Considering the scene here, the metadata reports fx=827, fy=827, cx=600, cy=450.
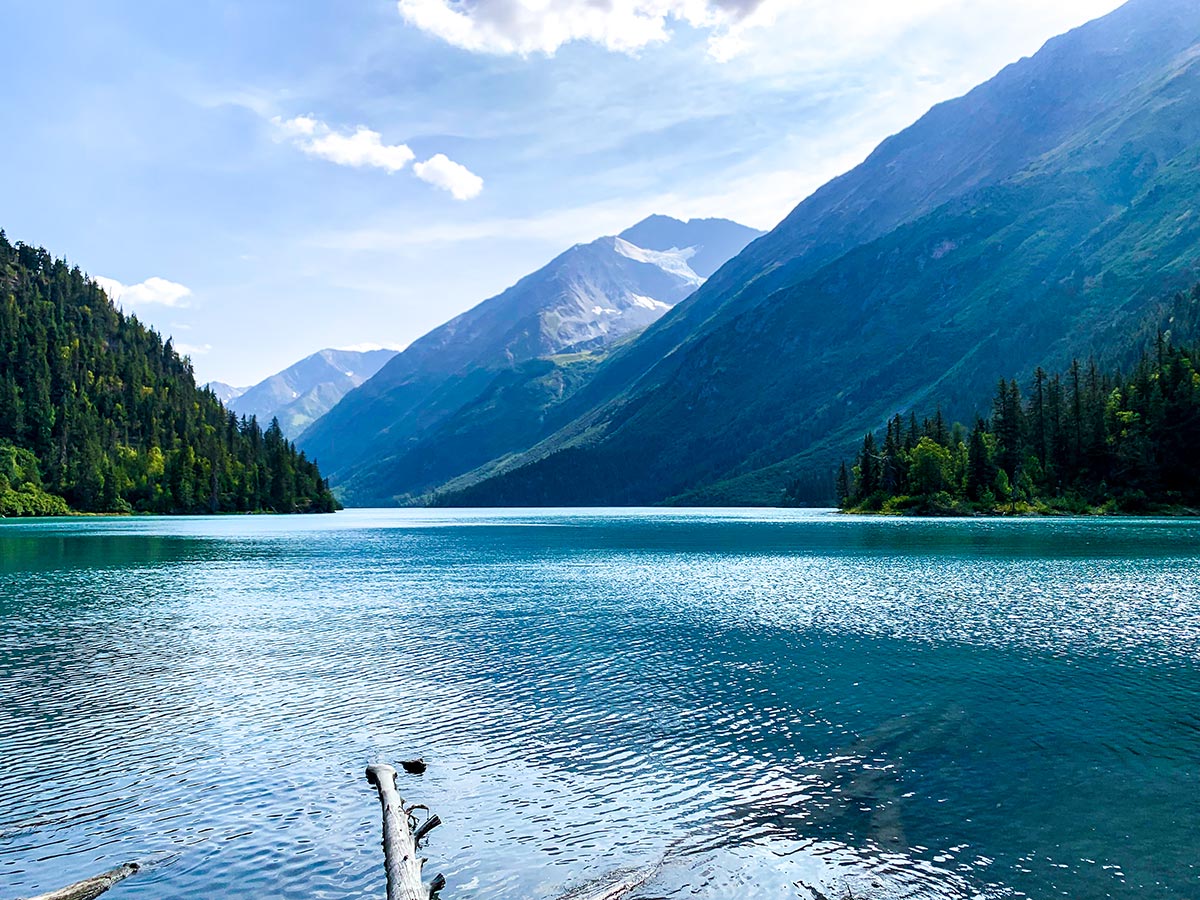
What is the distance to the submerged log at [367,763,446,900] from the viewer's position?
52.4ft

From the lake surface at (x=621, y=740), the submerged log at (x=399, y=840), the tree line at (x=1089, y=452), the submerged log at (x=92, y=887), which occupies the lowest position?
the lake surface at (x=621, y=740)

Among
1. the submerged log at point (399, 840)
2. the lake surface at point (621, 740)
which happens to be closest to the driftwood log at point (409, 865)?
the submerged log at point (399, 840)

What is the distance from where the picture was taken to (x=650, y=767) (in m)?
24.8

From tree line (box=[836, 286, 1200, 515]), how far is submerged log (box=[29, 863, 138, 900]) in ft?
636

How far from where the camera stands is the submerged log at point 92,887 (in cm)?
1483

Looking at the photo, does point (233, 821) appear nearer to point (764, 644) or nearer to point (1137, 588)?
point (764, 644)

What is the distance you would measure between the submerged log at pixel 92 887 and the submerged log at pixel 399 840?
17.3 ft

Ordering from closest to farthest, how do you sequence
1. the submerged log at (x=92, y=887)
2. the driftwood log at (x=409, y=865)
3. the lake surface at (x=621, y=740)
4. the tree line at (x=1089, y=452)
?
the submerged log at (x=92, y=887) → the driftwood log at (x=409, y=865) → the lake surface at (x=621, y=740) → the tree line at (x=1089, y=452)

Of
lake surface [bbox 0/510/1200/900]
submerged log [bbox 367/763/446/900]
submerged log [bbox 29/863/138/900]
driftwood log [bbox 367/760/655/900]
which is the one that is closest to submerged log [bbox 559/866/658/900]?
driftwood log [bbox 367/760/655/900]

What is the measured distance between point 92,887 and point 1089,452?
661ft

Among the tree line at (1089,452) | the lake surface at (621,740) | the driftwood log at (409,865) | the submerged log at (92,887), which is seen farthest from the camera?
the tree line at (1089,452)

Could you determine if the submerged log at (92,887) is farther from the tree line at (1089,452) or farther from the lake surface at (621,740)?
the tree line at (1089,452)

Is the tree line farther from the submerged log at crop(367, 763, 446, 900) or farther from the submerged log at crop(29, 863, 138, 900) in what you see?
the submerged log at crop(29, 863, 138, 900)

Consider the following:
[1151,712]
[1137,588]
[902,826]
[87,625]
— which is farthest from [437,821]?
[1137,588]
